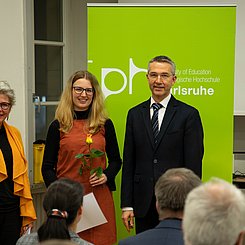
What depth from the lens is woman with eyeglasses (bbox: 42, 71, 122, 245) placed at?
9.86 ft

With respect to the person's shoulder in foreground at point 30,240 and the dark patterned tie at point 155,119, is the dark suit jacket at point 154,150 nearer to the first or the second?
the dark patterned tie at point 155,119

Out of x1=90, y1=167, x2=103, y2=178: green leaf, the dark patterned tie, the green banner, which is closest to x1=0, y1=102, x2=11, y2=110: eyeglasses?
x1=90, y1=167, x2=103, y2=178: green leaf

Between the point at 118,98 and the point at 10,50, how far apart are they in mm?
1215

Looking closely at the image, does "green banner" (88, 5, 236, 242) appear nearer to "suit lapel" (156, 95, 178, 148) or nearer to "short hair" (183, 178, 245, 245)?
"suit lapel" (156, 95, 178, 148)

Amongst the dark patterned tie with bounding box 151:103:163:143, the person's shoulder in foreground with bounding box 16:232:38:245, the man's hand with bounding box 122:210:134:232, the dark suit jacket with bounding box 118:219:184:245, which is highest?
the dark patterned tie with bounding box 151:103:163:143

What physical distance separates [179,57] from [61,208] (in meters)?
1.90

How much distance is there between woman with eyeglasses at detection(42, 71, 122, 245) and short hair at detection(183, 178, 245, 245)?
1567 mm

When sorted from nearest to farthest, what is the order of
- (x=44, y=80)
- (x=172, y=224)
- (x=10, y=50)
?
(x=172, y=224) < (x=10, y=50) < (x=44, y=80)

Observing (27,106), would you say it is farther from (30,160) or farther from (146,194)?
(146,194)

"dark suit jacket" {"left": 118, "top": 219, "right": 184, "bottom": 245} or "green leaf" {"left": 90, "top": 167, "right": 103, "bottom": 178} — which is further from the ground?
"green leaf" {"left": 90, "top": 167, "right": 103, "bottom": 178}

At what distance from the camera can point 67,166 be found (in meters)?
3.03

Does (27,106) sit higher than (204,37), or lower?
lower

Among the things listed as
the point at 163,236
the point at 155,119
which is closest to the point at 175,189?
the point at 163,236

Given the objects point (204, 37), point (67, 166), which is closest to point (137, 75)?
point (204, 37)
